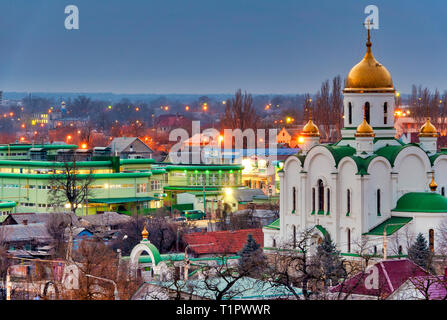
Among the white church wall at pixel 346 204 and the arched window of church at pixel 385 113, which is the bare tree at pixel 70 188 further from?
the white church wall at pixel 346 204

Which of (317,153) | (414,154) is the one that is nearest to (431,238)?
(414,154)

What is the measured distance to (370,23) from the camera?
47188 millimetres

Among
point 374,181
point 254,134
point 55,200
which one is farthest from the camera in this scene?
point 254,134

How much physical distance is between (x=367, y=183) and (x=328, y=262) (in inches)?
250

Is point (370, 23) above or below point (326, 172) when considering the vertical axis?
above

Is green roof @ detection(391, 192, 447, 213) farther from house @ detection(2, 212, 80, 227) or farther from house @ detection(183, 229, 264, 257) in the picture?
house @ detection(2, 212, 80, 227)

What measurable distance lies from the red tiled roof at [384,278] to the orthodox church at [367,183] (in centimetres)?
841

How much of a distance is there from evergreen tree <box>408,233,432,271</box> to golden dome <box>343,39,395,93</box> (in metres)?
5.97

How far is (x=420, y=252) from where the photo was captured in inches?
1620

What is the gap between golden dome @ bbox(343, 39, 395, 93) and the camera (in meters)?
46.5

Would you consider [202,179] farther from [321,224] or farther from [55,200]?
[321,224]

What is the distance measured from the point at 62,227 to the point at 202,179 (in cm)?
2440
